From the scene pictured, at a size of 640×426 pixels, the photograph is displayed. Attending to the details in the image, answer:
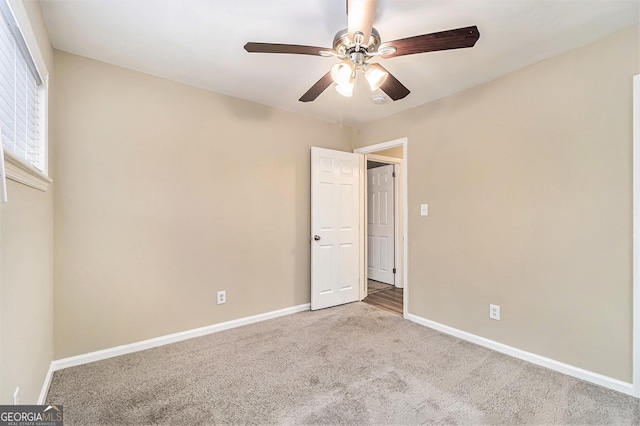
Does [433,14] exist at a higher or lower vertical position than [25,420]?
higher

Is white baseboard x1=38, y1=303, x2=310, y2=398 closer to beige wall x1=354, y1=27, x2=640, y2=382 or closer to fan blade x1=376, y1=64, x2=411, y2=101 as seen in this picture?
beige wall x1=354, y1=27, x2=640, y2=382

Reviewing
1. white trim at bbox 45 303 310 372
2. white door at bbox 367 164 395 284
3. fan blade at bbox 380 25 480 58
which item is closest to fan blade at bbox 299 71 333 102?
fan blade at bbox 380 25 480 58

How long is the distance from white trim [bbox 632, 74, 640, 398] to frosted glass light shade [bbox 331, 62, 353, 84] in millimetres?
1832

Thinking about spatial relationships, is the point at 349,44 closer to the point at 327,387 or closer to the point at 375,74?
the point at 375,74

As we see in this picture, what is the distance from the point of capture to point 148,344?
2520 mm

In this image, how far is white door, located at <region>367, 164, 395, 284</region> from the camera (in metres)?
4.79

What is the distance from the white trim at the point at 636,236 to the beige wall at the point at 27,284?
3.33m

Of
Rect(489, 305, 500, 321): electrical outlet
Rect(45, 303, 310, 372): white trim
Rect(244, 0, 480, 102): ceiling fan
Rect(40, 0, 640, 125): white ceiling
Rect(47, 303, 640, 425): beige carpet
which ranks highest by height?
Rect(40, 0, 640, 125): white ceiling

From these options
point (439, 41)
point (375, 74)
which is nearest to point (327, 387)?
point (375, 74)

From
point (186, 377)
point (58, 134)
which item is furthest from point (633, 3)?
point (58, 134)

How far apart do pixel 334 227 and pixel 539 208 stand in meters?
2.07

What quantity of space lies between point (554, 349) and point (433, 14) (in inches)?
99.4

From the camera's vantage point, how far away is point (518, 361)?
91.5 inches

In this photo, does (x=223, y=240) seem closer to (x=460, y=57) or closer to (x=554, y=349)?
(x=460, y=57)
